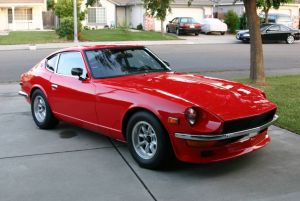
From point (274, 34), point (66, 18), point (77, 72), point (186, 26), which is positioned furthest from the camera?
point (186, 26)

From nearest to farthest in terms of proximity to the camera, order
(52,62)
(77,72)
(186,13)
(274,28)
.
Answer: (77,72)
(52,62)
(274,28)
(186,13)

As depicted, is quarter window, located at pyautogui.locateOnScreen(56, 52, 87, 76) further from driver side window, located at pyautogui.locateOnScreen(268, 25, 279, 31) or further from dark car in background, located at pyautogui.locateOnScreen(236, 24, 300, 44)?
driver side window, located at pyautogui.locateOnScreen(268, 25, 279, 31)

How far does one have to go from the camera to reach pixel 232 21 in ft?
136

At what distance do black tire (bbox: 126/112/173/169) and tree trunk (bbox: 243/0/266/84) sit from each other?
6.69 meters

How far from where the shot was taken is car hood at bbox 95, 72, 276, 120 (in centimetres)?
494

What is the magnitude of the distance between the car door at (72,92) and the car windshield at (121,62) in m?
0.17

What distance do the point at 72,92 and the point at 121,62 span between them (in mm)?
839

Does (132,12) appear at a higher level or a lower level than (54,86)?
higher

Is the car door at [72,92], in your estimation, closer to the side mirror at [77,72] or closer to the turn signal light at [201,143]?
the side mirror at [77,72]

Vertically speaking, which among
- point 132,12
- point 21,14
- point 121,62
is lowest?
point 121,62

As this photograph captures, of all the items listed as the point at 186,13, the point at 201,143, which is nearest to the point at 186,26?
the point at 186,13

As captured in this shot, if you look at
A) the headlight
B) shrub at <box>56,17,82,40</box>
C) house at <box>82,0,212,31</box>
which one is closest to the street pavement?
the headlight

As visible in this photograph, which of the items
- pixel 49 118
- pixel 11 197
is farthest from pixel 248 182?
pixel 49 118

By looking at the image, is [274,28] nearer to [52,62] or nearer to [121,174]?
[52,62]
